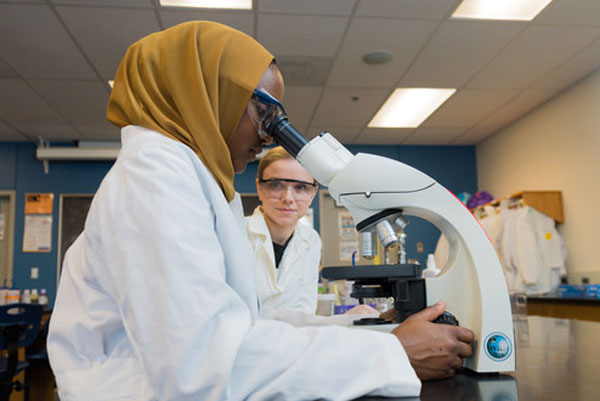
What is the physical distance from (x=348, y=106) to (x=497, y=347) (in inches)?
171

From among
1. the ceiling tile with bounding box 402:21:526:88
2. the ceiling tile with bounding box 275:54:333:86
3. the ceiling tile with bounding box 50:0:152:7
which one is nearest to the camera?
the ceiling tile with bounding box 50:0:152:7

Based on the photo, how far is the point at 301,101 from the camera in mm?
4852

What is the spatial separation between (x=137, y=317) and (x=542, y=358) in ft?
2.62

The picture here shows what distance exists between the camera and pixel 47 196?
6.03 m

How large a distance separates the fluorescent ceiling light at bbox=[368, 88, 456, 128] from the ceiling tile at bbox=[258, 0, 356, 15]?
154 centimetres

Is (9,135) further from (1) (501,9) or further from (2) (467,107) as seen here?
(1) (501,9)

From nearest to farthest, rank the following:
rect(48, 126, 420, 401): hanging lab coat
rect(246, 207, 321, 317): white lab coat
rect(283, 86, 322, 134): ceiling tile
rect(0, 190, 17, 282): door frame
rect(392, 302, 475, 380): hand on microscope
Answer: rect(48, 126, 420, 401): hanging lab coat < rect(392, 302, 475, 380): hand on microscope < rect(246, 207, 321, 317): white lab coat < rect(283, 86, 322, 134): ceiling tile < rect(0, 190, 17, 282): door frame

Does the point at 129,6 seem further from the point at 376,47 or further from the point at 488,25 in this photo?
the point at 488,25

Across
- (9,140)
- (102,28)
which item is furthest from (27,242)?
(102,28)

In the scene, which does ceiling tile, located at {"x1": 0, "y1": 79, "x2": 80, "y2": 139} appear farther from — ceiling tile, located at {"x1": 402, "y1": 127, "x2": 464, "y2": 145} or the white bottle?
ceiling tile, located at {"x1": 402, "y1": 127, "x2": 464, "y2": 145}

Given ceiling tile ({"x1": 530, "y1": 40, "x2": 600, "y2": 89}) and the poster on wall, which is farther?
the poster on wall

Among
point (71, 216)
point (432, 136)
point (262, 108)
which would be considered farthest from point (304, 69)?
point (71, 216)

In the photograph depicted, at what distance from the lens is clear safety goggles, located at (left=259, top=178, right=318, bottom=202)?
2043 millimetres

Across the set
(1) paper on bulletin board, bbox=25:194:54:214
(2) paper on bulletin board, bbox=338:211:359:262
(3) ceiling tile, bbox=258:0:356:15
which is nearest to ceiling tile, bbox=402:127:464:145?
(2) paper on bulletin board, bbox=338:211:359:262
